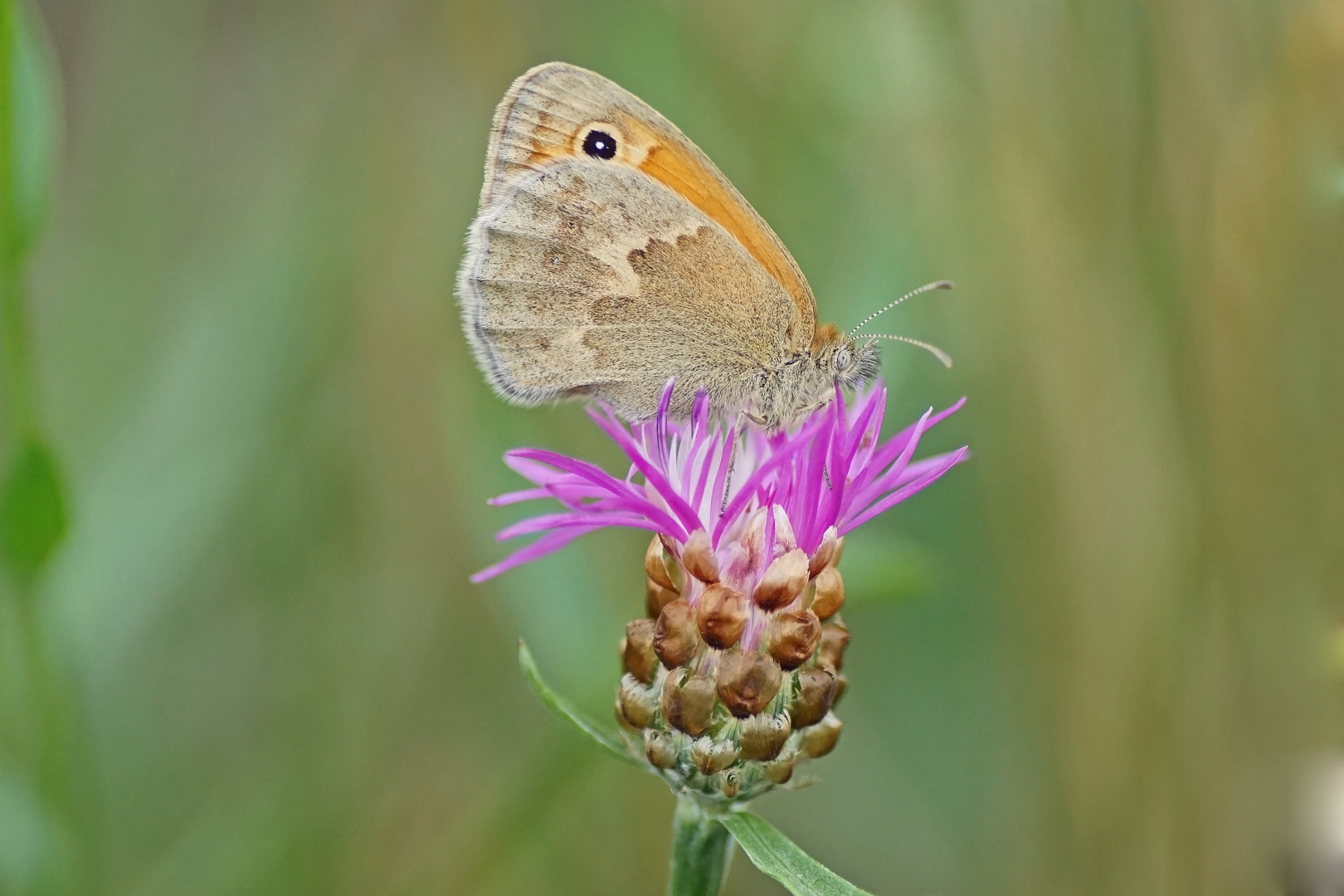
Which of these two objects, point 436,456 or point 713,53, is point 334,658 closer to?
point 436,456

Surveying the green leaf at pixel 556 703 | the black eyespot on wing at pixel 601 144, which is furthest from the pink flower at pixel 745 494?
the black eyespot on wing at pixel 601 144

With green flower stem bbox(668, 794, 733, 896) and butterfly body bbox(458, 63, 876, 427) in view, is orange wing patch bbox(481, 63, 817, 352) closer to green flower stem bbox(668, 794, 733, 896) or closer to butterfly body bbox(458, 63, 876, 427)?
butterfly body bbox(458, 63, 876, 427)

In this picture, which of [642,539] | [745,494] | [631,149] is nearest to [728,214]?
[631,149]

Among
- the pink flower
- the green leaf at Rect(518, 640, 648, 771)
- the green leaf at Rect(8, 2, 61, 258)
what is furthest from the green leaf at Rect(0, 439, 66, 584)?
the green leaf at Rect(518, 640, 648, 771)

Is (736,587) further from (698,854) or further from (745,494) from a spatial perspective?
(698,854)

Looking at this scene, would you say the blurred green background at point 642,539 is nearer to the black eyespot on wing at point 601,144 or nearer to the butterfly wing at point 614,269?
the butterfly wing at point 614,269
